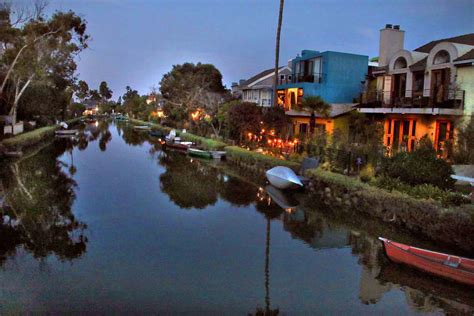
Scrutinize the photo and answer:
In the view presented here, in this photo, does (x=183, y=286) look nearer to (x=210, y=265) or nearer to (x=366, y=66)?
(x=210, y=265)

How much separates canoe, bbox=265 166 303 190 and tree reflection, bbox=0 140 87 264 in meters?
10.5

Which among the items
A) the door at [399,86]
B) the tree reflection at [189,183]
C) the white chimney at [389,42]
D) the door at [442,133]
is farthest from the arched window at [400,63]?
the tree reflection at [189,183]

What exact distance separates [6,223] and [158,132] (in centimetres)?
4875

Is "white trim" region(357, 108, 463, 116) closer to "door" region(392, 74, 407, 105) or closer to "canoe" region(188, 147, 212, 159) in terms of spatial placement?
"door" region(392, 74, 407, 105)

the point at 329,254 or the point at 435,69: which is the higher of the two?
the point at 435,69

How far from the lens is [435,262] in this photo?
452 inches

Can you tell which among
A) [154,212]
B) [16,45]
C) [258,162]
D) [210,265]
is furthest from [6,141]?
[210,265]

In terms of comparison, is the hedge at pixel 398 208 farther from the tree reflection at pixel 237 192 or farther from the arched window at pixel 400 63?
the arched window at pixel 400 63

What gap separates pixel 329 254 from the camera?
45.5ft

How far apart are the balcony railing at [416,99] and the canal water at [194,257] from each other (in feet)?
34.9

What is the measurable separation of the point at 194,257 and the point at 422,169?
964 centimetres

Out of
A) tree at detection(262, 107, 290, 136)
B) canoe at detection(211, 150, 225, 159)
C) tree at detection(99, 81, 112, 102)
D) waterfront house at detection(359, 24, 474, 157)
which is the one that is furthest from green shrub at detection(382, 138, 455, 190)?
tree at detection(99, 81, 112, 102)

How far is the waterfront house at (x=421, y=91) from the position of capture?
80.5 ft

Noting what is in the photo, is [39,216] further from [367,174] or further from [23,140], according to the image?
[23,140]
